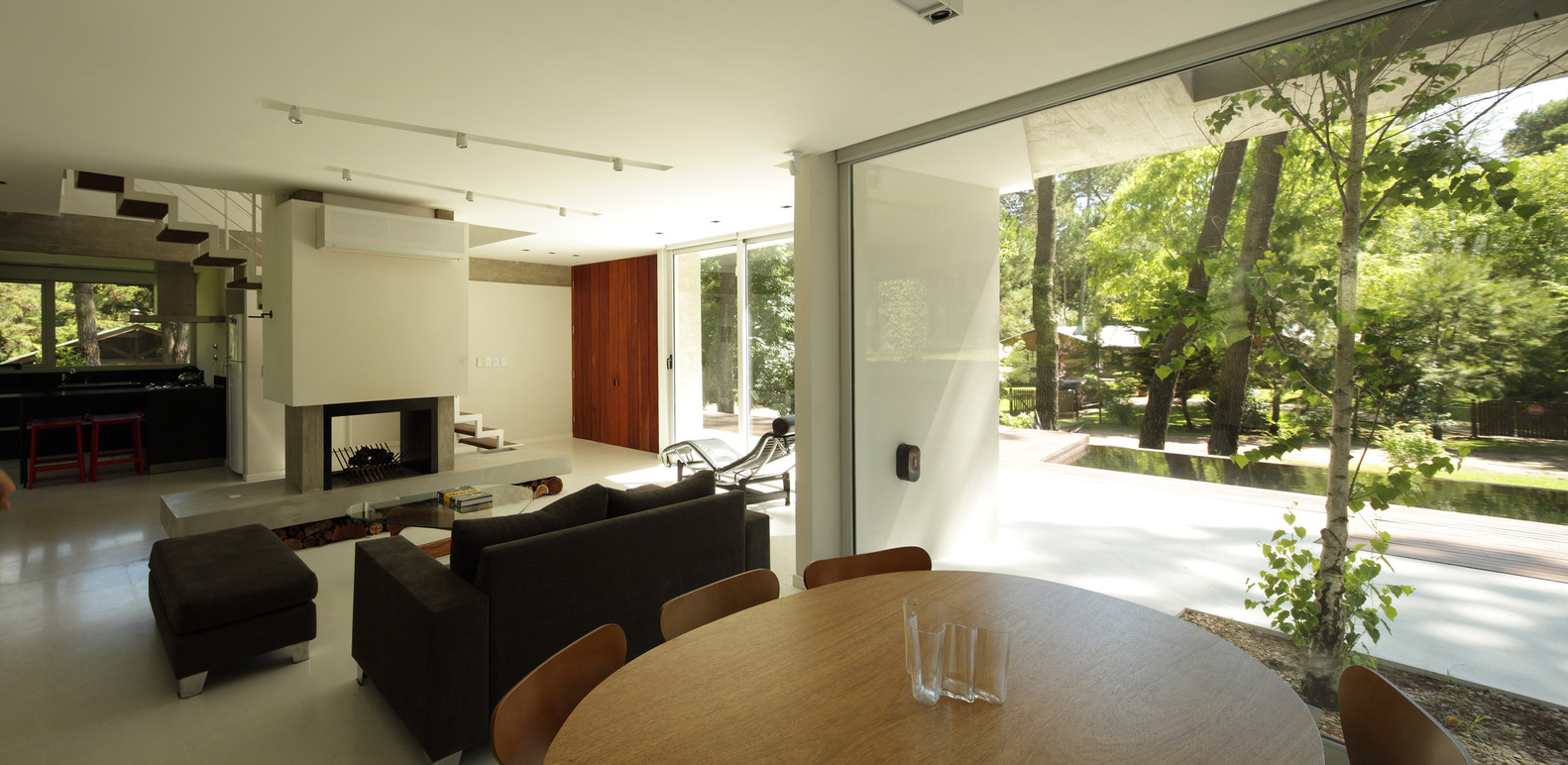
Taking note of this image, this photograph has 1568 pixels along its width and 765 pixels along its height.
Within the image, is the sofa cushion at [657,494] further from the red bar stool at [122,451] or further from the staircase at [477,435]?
the red bar stool at [122,451]

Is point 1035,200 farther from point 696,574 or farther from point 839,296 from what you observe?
point 696,574

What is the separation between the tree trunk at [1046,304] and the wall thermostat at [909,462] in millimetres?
894

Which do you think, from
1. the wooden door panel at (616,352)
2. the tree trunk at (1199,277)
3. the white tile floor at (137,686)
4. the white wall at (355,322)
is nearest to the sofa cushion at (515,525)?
the white tile floor at (137,686)

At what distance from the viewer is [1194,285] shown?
2617mm

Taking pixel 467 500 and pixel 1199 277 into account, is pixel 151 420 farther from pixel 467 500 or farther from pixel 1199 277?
pixel 1199 277

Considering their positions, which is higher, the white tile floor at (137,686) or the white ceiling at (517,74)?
the white ceiling at (517,74)

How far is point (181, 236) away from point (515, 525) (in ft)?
14.9

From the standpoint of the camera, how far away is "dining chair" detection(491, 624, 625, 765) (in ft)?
4.05

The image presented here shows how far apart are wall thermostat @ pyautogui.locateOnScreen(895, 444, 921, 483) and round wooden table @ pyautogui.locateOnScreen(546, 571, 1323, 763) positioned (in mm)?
2235

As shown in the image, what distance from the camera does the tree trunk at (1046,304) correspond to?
3.16m

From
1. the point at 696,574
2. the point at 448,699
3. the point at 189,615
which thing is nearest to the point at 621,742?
the point at 448,699

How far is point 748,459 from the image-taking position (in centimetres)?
590

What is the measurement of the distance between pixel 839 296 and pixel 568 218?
3164 millimetres

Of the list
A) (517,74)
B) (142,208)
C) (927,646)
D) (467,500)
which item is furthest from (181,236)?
(927,646)
